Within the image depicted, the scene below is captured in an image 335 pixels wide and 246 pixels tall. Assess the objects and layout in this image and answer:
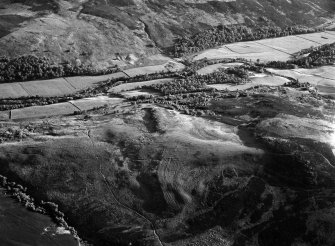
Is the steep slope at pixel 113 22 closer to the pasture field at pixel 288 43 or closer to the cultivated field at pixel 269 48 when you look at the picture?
the cultivated field at pixel 269 48

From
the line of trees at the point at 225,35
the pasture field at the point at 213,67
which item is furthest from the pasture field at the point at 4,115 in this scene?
the line of trees at the point at 225,35

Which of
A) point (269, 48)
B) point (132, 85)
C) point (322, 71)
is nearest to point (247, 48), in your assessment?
point (269, 48)

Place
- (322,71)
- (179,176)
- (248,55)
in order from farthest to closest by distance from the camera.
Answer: (248,55)
(322,71)
(179,176)

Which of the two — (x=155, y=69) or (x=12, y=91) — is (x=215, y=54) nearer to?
(x=155, y=69)

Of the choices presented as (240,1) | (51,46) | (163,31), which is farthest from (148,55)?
(240,1)

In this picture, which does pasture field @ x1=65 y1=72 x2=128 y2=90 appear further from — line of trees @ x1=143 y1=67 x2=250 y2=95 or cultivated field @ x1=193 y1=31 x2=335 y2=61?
cultivated field @ x1=193 y1=31 x2=335 y2=61

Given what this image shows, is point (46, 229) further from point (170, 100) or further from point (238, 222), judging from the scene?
point (170, 100)

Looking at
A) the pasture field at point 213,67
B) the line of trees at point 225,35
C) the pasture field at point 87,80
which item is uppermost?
the line of trees at point 225,35
